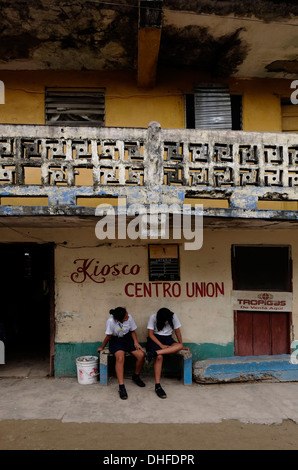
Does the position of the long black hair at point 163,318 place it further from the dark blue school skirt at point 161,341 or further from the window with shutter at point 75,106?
the window with shutter at point 75,106

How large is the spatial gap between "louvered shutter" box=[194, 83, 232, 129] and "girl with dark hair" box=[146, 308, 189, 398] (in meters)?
3.69

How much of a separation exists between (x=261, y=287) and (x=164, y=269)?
194 cm

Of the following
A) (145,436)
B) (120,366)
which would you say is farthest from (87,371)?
(145,436)

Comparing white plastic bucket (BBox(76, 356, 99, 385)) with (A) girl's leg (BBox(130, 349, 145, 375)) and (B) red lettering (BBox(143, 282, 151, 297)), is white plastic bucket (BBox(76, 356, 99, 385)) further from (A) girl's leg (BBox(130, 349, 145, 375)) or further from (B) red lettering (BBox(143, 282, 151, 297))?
(B) red lettering (BBox(143, 282, 151, 297))

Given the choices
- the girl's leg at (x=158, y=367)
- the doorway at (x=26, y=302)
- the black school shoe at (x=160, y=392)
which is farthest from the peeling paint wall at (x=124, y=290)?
the doorway at (x=26, y=302)

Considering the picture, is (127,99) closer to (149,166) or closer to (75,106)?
(75,106)

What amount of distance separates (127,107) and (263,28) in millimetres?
2754

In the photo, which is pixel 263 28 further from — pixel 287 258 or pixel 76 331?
pixel 76 331

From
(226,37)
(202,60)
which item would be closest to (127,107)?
(202,60)

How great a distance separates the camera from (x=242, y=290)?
663 cm

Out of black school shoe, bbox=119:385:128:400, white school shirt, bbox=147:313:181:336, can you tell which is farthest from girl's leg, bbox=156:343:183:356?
black school shoe, bbox=119:385:128:400

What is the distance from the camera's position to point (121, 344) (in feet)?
19.0

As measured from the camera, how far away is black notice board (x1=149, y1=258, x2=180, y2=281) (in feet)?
21.4

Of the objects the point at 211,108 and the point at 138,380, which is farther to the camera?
the point at 211,108
